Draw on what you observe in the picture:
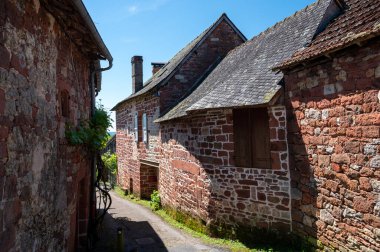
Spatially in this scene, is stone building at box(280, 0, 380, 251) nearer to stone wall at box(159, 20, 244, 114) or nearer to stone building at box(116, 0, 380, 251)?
stone building at box(116, 0, 380, 251)

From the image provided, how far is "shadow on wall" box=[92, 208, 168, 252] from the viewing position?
7755 mm

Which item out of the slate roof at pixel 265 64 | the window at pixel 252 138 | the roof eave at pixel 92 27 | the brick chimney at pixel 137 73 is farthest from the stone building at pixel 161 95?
the roof eave at pixel 92 27

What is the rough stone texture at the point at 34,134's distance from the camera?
10.0ft

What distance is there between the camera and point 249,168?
7.87 meters

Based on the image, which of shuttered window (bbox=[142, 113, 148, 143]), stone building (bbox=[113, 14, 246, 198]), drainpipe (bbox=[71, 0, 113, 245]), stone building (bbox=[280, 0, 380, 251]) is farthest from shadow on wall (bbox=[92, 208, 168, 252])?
shuttered window (bbox=[142, 113, 148, 143])

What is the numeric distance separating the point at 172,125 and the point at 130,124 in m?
6.64

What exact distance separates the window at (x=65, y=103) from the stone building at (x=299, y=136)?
11.5ft

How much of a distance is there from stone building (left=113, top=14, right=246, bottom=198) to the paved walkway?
2.85 meters

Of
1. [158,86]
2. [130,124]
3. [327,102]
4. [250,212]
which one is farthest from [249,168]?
[130,124]

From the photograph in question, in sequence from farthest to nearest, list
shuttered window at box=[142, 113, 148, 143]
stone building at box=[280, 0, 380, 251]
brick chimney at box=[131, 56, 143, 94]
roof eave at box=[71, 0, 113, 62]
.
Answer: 1. brick chimney at box=[131, 56, 143, 94]
2. shuttered window at box=[142, 113, 148, 143]
3. stone building at box=[280, 0, 380, 251]
4. roof eave at box=[71, 0, 113, 62]

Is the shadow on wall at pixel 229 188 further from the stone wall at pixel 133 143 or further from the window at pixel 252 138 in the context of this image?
the stone wall at pixel 133 143

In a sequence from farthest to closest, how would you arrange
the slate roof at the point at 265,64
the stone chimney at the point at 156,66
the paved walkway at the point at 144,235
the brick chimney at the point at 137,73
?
the stone chimney at the point at 156,66 → the brick chimney at the point at 137,73 → the paved walkway at the point at 144,235 → the slate roof at the point at 265,64

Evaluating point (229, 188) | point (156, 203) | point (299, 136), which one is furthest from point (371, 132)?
point (156, 203)

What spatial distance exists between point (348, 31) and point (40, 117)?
570 cm
